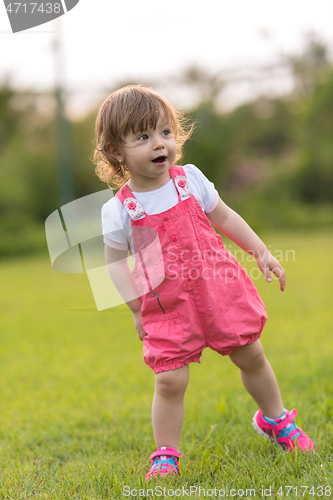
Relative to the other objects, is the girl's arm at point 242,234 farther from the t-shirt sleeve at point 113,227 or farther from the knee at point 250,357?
the t-shirt sleeve at point 113,227

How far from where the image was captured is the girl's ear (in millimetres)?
1745

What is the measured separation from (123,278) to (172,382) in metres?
0.40

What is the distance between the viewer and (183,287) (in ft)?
5.52

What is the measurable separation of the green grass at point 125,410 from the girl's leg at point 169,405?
0.13 m

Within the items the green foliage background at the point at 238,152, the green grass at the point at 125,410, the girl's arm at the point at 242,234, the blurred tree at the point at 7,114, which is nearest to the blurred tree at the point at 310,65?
the green foliage background at the point at 238,152

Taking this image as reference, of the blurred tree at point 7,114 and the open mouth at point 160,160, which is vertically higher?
the open mouth at point 160,160

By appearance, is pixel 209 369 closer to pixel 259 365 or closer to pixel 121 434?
pixel 121 434

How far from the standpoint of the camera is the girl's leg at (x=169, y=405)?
1717 mm

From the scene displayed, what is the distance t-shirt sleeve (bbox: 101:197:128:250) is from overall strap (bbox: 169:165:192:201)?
8.9 inches

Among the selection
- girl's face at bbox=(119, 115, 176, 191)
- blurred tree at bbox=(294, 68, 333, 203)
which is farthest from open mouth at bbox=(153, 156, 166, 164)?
blurred tree at bbox=(294, 68, 333, 203)

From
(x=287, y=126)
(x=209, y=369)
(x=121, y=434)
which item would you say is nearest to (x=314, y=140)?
(x=287, y=126)

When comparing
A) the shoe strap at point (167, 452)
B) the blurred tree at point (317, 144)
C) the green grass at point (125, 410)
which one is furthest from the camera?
the blurred tree at point (317, 144)

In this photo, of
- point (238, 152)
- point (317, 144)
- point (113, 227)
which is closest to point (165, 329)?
point (113, 227)

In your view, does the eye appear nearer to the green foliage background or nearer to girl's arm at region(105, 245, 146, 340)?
girl's arm at region(105, 245, 146, 340)
